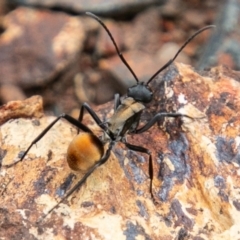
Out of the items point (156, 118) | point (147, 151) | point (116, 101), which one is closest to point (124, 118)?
point (116, 101)

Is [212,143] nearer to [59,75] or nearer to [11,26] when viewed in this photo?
[59,75]

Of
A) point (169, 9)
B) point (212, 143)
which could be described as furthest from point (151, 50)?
point (212, 143)

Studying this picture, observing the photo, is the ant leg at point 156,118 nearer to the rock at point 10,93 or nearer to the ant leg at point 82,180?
the ant leg at point 82,180

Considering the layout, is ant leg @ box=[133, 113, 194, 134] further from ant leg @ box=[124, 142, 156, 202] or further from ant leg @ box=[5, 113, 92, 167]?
ant leg @ box=[5, 113, 92, 167]

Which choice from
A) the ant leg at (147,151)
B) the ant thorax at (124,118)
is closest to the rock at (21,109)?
the ant thorax at (124,118)

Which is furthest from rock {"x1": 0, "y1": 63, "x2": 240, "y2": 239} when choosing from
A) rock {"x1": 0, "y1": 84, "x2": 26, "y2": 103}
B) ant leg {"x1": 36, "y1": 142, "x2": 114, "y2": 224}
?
rock {"x1": 0, "y1": 84, "x2": 26, "y2": 103}

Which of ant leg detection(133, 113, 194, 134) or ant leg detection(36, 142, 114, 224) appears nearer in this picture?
ant leg detection(36, 142, 114, 224)
